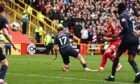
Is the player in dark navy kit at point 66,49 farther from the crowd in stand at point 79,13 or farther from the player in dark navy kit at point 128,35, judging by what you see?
the crowd in stand at point 79,13

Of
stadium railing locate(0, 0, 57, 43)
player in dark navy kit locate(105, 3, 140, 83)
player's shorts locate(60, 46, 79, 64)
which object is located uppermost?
player in dark navy kit locate(105, 3, 140, 83)

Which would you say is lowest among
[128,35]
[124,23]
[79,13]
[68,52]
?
[79,13]

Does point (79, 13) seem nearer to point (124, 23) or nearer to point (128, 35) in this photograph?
point (128, 35)

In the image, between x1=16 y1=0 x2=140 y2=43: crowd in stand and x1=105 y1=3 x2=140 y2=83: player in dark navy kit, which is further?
x1=16 y1=0 x2=140 y2=43: crowd in stand

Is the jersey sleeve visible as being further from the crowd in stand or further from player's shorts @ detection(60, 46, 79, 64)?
the crowd in stand

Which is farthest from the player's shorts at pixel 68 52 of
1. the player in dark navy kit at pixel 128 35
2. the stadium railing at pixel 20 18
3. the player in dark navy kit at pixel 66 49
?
the stadium railing at pixel 20 18

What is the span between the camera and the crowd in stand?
43.1 metres

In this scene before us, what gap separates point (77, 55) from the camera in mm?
20516

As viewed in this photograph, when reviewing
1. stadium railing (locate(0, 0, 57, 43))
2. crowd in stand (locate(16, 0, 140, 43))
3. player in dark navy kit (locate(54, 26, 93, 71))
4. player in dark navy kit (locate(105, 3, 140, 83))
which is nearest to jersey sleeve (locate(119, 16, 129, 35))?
player in dark navy kit (locate(105, 3, 140, 83))

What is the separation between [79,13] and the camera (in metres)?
43.5

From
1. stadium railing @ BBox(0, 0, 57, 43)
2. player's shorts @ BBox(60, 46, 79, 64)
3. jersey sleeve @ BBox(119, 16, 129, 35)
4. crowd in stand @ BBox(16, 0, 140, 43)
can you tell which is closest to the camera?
jersey sleeve @ BBox(119, 16, 129, 35)

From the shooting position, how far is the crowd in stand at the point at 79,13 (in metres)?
43.1

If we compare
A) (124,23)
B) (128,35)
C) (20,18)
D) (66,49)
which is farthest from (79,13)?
(124,23)

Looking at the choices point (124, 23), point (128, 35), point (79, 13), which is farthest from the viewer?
point (79, 13)
